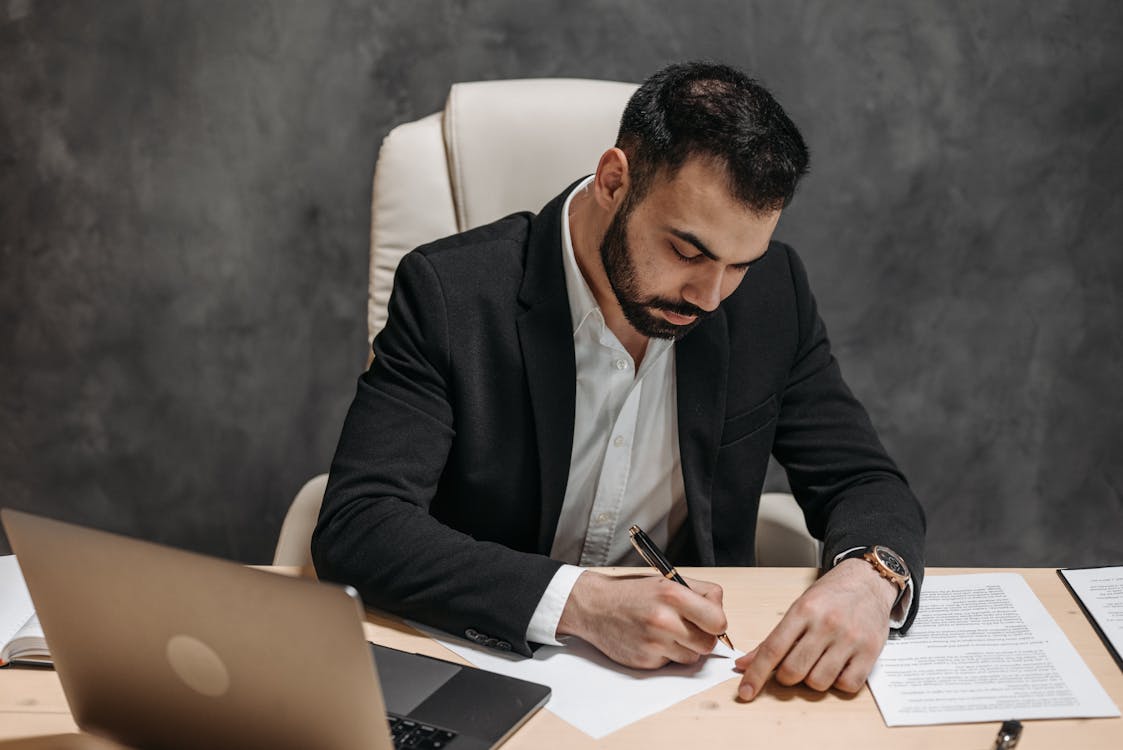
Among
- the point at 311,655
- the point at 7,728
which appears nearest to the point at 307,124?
the point at 7,728

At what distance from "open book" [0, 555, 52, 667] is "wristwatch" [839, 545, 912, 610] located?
87 centimetres

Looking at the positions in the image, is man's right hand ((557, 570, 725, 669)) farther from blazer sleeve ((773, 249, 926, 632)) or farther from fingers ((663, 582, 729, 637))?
blazer sleeve ((773, 249, 926, 632))

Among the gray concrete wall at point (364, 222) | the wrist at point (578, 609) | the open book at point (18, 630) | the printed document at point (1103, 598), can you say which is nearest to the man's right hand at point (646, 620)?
the wrist at point (578, 609)

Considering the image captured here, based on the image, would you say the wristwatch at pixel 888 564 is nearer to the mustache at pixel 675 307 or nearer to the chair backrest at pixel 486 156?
the mustache at pixel 675 307

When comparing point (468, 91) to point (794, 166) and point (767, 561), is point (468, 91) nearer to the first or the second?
point (794, 166)

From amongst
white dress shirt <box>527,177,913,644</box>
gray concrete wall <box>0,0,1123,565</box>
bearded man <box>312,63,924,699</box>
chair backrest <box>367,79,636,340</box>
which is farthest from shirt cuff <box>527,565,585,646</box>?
gray concrete wall <box>0,0,1123,565</box>

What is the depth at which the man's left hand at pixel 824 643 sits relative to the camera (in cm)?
111

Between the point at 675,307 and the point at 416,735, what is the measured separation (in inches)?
24.2

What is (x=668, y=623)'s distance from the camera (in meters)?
1.12

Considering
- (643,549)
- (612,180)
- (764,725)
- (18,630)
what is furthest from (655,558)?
(18,630)

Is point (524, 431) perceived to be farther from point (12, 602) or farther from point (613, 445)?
point (12, 602)

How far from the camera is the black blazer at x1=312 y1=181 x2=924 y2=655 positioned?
1.28 meters

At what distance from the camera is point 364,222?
222cm

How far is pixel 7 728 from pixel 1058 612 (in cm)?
109
